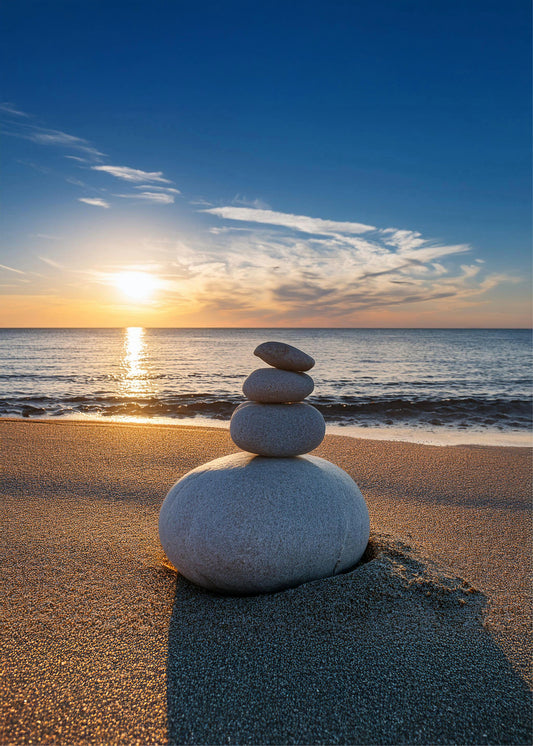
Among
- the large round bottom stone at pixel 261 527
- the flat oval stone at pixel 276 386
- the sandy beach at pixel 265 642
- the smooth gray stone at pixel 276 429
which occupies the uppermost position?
the flat oval stone at pixel 276 386

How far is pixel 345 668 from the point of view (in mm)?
2910

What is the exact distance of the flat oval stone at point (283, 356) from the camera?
4.37m

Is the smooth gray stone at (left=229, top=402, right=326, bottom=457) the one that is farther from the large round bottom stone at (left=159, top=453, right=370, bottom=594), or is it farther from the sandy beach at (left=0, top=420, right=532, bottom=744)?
the sandy beach at (left=0, top=420, right=532, bottom=744)

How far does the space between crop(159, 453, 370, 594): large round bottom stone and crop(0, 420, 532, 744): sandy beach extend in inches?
6.6

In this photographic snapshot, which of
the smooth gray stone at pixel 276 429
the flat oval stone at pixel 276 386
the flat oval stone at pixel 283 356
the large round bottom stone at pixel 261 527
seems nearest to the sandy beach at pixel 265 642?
the large round bottom stone at pixel 261 527

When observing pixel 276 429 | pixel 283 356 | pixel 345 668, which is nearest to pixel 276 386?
pixel 283 356

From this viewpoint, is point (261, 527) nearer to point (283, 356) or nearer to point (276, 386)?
point (276, 386)

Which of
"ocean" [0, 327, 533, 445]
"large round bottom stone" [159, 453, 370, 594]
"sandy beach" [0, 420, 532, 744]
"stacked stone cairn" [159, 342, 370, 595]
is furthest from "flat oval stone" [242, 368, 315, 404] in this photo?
"ocean" [0, 327, 533, 445]

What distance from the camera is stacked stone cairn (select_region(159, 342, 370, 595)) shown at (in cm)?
359

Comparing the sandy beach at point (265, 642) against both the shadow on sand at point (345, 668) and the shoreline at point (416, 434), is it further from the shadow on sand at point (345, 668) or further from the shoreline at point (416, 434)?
the shoreline at point (416, 434)

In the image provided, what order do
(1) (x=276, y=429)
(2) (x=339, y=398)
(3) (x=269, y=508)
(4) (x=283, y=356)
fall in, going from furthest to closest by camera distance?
(2) (x=339, y=398)
(4) (x=283, y=356)
(1) (x=276, y=429)
(3) (x=269, y=508)

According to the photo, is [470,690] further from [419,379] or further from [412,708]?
[419,379]

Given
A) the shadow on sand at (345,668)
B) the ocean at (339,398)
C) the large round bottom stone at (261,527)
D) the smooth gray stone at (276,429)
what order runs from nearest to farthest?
the shadow on sand at (345,668) → the large round bottom stone at (261,527) → the smooth gray stone at (276,429) → the ocean at (339,398)

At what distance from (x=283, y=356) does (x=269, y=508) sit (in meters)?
1.40
